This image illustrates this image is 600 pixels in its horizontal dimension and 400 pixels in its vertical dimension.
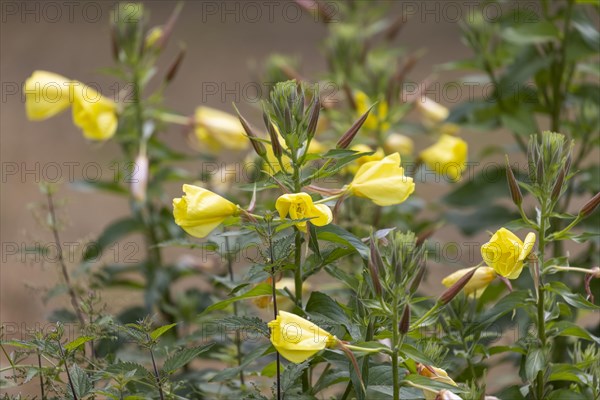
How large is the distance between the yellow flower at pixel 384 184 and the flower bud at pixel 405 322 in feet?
0.69

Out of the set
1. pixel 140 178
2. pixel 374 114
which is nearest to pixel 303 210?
pixel 140 178

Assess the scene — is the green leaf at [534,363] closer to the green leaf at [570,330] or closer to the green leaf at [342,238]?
the green leaf at [570,330]

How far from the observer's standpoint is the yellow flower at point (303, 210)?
3.61ft

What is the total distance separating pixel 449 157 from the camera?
6.35 feet

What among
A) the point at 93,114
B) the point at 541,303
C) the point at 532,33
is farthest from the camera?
the point at 532,33

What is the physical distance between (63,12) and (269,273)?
4973 millimetres

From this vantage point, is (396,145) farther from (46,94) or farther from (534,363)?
(534,363)

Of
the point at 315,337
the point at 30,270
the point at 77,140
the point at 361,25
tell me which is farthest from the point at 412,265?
the point at 77,140

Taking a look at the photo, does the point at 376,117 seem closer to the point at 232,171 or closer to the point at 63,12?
the point at 232,171

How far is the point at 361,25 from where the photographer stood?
2623 millimetres

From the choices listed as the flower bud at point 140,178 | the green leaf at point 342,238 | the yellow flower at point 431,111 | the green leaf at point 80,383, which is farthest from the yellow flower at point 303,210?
the yellow flower at point 431,111

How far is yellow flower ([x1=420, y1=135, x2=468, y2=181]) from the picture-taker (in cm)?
192

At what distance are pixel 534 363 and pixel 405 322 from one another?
0.97 ft

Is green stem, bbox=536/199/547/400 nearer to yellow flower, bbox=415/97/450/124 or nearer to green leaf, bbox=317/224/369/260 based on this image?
green leaf, bbox=317/224/369/260
